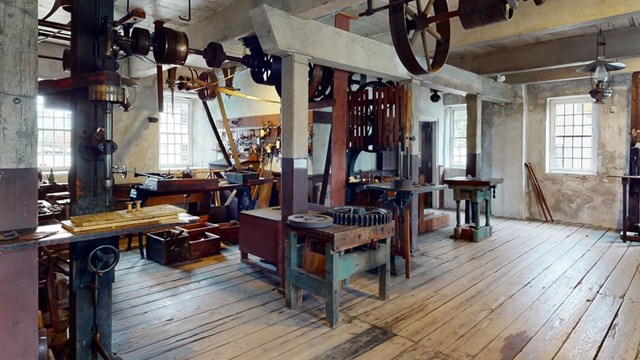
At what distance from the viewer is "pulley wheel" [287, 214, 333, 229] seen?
3.02 m

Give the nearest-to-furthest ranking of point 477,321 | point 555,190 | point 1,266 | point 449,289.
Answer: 1. point 1,266
2. point 477,321
3. point 449,289
4. point 555,190

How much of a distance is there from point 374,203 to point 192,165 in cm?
502

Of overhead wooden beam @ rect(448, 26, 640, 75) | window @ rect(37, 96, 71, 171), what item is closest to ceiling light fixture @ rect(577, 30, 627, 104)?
overhead wooden beam @ rect(448, 26, 640, 75)

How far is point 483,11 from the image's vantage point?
7.14ft

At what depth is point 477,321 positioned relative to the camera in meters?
3.03

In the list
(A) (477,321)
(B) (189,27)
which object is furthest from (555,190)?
(B) (189,27)

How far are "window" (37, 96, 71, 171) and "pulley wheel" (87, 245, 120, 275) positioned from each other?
524 centimetres

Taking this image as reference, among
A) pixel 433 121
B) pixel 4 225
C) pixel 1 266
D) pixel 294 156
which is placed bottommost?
pixel 1 266

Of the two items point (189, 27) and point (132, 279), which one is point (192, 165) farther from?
Answer: point (132, 279)

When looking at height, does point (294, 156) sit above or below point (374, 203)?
above

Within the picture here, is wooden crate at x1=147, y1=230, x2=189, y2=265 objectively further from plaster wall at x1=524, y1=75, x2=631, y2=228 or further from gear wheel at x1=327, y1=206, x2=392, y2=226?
plaster wall at x1=524, y1=75, x2=631, y2=228


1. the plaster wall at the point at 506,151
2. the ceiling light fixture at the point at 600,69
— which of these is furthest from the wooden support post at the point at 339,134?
the plaster wall at the point at 506,151

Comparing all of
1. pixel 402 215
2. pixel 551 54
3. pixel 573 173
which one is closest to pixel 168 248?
pixel 402 215

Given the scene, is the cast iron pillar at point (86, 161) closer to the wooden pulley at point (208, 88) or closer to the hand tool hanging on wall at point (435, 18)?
the hand tool hanging on wall at point (435, 18)
